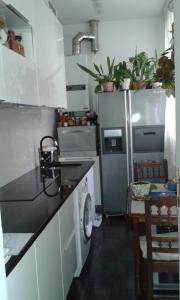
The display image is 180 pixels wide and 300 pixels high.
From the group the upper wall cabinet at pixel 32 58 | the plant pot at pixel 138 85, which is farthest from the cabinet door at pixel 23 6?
the plant pot at pixel 138 85

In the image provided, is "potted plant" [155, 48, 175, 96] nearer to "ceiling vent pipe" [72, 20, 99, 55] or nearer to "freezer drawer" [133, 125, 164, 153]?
"freezer drawer" [133, 125, 164, 153]

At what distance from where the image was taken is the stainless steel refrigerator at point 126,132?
3881mm

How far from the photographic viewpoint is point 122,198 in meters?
4.07

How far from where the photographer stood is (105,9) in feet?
Answer: 13.3

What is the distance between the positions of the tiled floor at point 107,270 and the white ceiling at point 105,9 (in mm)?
2819

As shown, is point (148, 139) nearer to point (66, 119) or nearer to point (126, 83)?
point (126, 83)

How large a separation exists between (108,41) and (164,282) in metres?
3.55

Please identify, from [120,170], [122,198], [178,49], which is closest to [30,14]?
[178,49]

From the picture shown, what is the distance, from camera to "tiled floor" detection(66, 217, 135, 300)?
238 centimetres

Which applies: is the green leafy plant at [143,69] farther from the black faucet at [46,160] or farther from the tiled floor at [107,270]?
the tiled floor at [107,270]

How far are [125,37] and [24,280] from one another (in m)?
4.05

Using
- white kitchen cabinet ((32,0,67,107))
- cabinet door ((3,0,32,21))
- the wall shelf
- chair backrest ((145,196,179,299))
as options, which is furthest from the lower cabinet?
cabinet door ((3,0,32,21))

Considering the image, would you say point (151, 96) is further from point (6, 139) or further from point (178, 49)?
point (178, 49)

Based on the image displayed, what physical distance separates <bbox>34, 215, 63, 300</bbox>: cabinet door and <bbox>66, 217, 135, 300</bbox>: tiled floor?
51 centimetres
